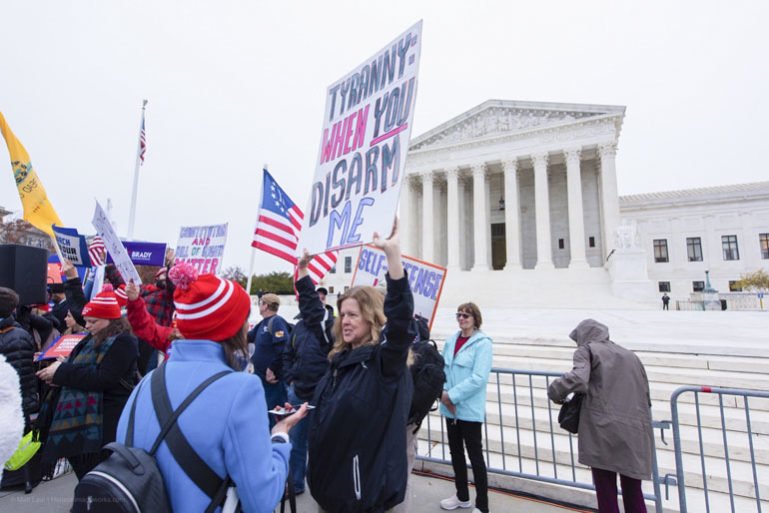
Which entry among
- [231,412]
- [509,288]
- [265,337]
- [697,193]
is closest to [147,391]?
[231,412]

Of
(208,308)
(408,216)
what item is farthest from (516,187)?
(208,308)

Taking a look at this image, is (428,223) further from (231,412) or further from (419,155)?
(231,412)

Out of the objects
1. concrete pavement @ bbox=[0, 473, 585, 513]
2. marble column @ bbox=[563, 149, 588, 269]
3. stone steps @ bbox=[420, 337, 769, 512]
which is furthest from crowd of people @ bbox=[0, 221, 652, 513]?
marble column @ bbox=[563, 149, 588, 269]

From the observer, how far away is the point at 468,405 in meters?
3.58

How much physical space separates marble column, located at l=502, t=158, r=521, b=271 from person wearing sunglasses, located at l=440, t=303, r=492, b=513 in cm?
2973

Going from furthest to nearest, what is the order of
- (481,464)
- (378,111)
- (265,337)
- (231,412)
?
1. (265,337)
2. (481,464)
3. (378,111)
4. (231,412)

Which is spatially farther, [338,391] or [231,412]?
[338,391]

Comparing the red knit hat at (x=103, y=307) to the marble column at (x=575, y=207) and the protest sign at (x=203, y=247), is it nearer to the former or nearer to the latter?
the protest sign at (x=203, y=247)

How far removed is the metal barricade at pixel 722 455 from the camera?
3305 millimetres

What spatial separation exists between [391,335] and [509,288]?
27967mm

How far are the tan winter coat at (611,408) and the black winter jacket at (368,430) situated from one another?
1.68 metres

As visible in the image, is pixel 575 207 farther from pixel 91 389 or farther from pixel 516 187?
pixel 91 389

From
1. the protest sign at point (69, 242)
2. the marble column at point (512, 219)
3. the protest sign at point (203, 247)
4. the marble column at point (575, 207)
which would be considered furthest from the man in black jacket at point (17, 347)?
the marble column at point (575, 207)

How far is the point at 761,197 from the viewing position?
3700 cm
